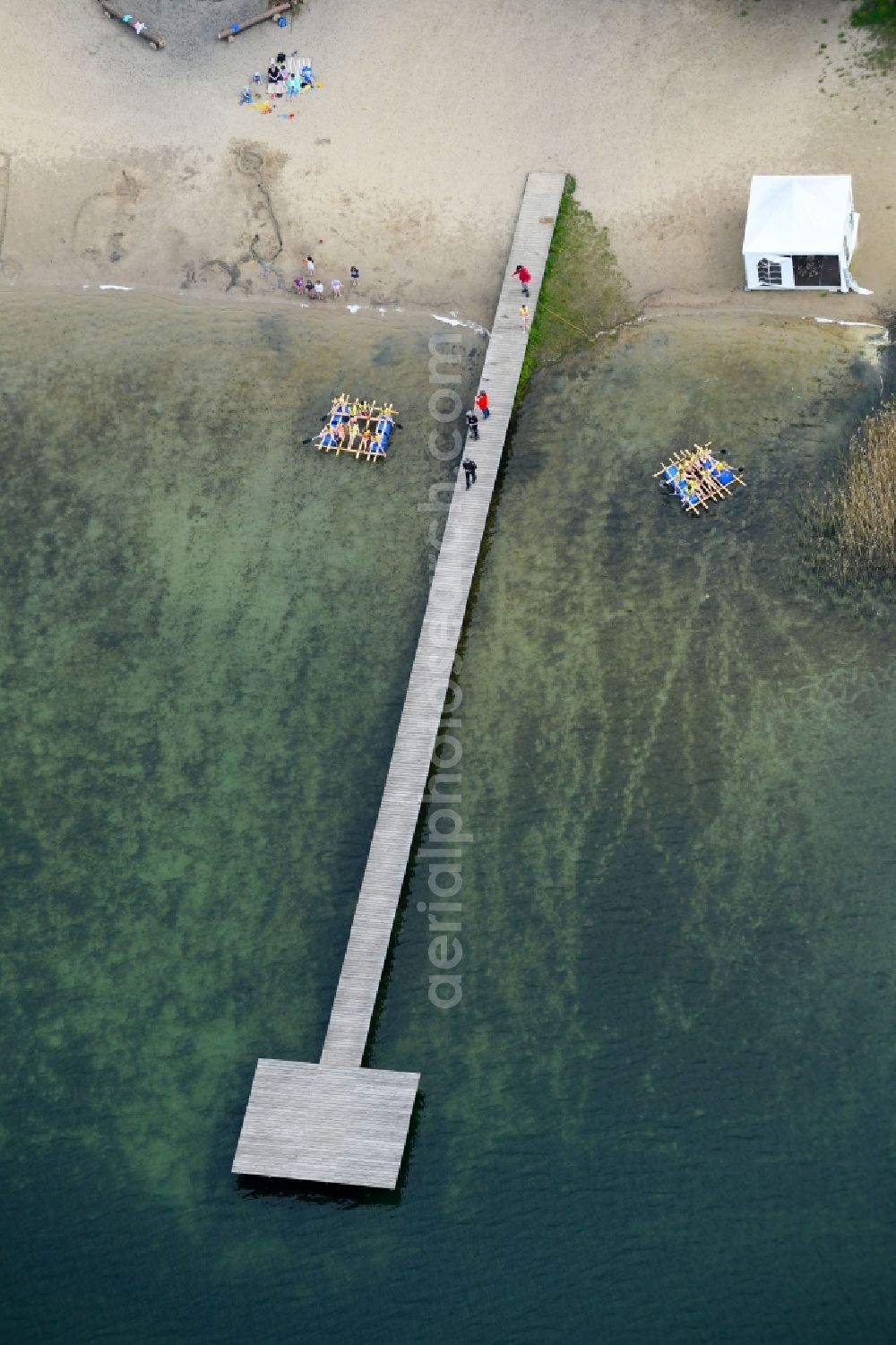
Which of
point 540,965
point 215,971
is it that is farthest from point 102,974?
point 540,965

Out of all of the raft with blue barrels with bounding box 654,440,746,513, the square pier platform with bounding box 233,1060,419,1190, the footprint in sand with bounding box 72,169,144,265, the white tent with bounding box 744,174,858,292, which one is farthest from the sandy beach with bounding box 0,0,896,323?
the square pier platform with bounding box 233,1060,419,1190

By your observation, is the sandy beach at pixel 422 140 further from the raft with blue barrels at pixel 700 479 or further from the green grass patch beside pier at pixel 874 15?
the raft with blue barrels at pixel 700 479

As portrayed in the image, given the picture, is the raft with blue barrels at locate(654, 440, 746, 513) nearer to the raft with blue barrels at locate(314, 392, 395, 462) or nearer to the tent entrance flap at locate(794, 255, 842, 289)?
the tent entrance flap at locate(794, 255, 842, 289)

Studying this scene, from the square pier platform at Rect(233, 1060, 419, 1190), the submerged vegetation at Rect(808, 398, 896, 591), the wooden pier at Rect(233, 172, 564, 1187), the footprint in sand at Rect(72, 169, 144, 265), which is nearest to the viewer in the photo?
the square pier platform at Rect(233, 1060, 419, 1190)

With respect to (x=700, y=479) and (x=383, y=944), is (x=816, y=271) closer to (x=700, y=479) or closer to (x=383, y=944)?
(x=700, y=479)

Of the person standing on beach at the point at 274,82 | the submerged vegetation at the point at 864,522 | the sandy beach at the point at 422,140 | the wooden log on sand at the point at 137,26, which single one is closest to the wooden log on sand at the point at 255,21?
the sandy beach at the point at 422,140

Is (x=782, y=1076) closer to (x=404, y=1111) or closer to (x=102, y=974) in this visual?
(x=404, y=1111)

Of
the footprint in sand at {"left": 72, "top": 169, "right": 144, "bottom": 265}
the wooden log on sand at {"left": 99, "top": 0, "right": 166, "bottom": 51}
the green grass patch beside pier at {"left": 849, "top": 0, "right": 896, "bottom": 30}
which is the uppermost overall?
the green grass patch beside pier at {"left": 849, "top": 0, "right": 896, "bottom": 30}
